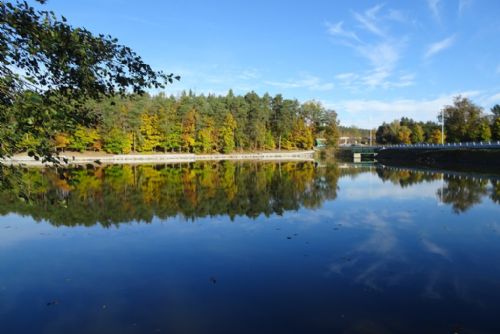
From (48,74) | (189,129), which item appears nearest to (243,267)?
(48,74)

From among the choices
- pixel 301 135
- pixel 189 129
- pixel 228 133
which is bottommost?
pixel 301 135

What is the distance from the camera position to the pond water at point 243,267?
7395 millimetres

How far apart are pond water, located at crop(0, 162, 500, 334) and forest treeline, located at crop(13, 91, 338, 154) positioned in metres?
58.1

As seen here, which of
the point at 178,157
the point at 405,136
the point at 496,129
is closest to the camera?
the point at 496,129

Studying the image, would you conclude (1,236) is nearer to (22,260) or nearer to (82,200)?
(22,260)

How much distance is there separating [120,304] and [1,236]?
9287mm

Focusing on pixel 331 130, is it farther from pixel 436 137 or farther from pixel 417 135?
pixel 436 137

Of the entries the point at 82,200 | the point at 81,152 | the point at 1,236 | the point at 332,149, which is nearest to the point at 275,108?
the point at 332,149

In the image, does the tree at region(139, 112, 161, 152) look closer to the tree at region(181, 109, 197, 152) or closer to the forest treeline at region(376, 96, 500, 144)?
the tree at region(181, 109, 197, 152)

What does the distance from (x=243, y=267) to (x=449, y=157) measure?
6788 centimetres

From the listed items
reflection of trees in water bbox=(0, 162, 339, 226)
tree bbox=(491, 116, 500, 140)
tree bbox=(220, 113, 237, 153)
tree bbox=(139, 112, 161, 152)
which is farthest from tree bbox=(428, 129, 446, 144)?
reflection of trees in water bbox=(0, 162, 339, 226)

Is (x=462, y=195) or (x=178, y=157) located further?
(x=178, y=157)

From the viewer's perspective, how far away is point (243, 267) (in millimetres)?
10758

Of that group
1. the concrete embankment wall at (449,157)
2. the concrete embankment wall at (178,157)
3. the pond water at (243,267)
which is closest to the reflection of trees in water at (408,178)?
the pond water at (243,267)
